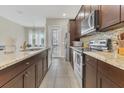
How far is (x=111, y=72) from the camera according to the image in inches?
56.2

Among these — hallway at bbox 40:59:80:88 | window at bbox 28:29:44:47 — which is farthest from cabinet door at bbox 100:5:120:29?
window at bbox 28:29:44:47

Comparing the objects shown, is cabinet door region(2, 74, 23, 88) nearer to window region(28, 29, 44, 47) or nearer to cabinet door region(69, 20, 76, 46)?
cabinet door region(69, 20, 76, 46)

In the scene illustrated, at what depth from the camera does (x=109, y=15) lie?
2438 mm

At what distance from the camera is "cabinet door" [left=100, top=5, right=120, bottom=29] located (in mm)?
2122

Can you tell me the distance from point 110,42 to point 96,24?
17.1 inches

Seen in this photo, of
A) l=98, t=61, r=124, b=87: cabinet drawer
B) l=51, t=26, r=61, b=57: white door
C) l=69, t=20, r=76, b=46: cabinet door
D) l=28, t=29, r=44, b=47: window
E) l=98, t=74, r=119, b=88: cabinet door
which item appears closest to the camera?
l=98, t=61, r=124, b=87: cabinet drawer

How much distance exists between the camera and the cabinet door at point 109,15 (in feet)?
6.96

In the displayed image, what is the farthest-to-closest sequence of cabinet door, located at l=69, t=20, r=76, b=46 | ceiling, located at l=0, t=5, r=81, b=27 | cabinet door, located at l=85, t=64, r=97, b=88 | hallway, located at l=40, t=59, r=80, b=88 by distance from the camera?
cabinet door, located at l=69, t=20, r=76, b=46 → ceiling, located at l=0, t=5, r=81, b=27 → hallway, located at l=40, t=59, r=80, b=88 → cabinet door, located at l=85, t=64, r=97, b=88

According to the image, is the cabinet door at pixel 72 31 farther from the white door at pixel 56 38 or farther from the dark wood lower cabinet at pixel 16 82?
the dark wood lower cabinet at pixel 16 82

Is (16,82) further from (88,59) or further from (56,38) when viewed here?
(56,38)

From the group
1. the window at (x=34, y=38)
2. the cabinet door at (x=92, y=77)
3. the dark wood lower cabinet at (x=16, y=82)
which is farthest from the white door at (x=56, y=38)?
the dark wood lower cabinet at (x=16, y=82)

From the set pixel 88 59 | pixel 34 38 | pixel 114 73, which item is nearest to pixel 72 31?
pixel 88 59

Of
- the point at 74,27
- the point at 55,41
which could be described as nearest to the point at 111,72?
the point at 74,27
